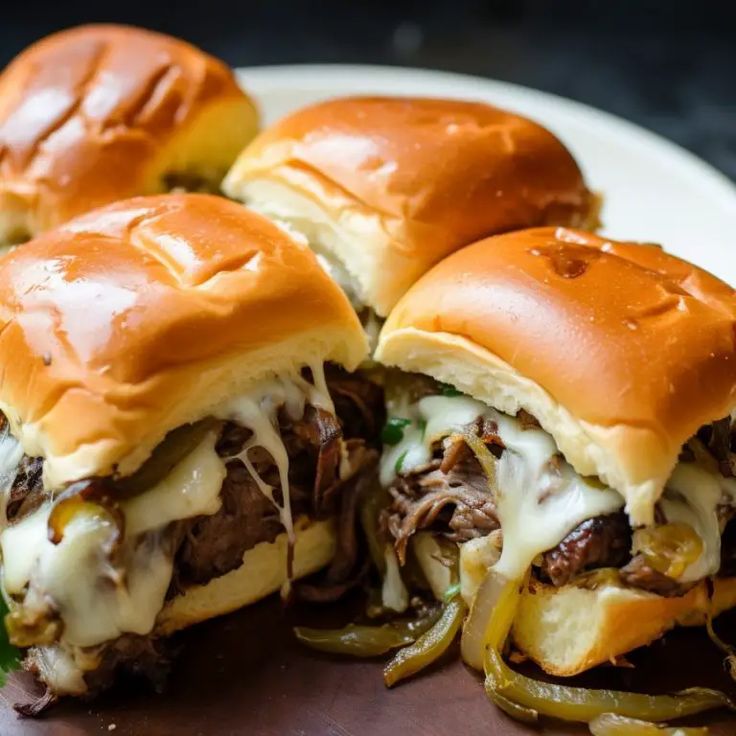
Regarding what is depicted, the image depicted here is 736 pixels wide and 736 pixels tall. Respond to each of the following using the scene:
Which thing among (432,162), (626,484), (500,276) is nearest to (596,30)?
(432,162)

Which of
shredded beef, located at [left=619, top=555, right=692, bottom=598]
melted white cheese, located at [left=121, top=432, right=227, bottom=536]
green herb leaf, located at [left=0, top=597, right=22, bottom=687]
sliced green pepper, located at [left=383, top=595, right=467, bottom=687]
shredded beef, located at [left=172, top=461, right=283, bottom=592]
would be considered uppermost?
melted white cheese, located at [left=121, top=432, right=227, bottom=536]

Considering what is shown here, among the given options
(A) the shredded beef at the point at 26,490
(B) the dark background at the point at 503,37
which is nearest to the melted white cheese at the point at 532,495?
(A) the shredded beef at the point at 26,490

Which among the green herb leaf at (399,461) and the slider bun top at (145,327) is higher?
the slider bun top at (145,327)

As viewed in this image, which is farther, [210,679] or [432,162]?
[432,162]

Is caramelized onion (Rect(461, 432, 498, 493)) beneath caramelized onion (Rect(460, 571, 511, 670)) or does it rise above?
above

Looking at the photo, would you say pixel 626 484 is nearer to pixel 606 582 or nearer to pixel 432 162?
pixel 606 582

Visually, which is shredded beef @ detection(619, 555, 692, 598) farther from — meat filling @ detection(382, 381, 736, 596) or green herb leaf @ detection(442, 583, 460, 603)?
green herb leaf @ detection(442, 583, 460, 603)

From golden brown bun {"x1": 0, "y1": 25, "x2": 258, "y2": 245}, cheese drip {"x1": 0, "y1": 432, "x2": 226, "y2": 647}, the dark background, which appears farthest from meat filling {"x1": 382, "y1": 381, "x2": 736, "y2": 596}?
the dark background

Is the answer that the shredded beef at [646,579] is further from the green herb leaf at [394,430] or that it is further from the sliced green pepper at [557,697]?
the green herb leaf at [394,430]
